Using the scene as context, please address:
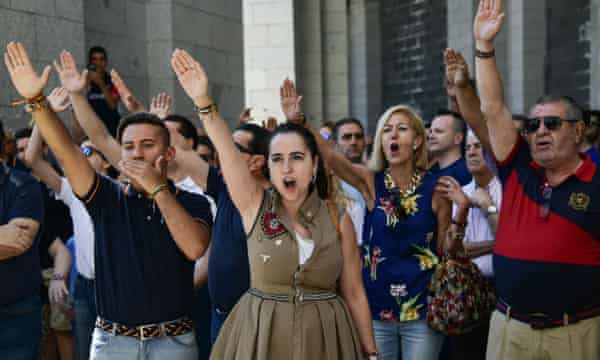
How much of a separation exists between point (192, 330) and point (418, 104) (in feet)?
72.7

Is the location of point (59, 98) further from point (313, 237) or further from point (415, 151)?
point (415, 151)

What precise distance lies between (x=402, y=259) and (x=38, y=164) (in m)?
2.75

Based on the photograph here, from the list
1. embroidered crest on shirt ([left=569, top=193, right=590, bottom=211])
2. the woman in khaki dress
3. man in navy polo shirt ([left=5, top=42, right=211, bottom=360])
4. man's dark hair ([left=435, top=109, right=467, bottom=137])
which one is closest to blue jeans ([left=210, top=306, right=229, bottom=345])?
man in navy polo shirt ([left=5, top=42, right=211, bottom=360])

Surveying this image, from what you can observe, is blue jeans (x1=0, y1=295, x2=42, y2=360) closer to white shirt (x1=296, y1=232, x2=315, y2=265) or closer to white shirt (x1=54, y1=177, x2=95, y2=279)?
white shirt (x1=54, y1=177, x2=95, y2=279)

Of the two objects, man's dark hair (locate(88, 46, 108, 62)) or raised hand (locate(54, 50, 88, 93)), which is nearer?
raised hand (locate(54, 50, 88, 93))

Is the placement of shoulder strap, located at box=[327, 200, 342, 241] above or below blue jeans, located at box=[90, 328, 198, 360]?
above

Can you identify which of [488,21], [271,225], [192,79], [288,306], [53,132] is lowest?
[288,306]

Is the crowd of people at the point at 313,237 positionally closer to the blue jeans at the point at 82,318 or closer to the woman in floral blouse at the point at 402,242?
the woman in floral blouse at the point at 402,242

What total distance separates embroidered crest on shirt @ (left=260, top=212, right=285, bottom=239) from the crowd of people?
18 mm

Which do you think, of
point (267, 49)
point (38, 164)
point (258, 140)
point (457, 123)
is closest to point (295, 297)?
point (258, 140)

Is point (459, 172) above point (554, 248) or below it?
above

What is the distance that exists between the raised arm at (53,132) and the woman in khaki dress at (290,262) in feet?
2.17

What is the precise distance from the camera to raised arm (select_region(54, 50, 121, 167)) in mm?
4422

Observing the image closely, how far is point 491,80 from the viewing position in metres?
4.06
